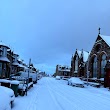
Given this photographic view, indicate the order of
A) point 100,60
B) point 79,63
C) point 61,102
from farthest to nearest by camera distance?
1. point 79,63
2. point 100,60
3. point 61,102

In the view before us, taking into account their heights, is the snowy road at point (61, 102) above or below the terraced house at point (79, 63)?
below

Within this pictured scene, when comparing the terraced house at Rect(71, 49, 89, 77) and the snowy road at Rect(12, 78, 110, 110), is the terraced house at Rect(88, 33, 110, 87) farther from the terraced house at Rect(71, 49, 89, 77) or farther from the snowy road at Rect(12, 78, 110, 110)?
the snowy road at Rect(12, 78, 110, 110)

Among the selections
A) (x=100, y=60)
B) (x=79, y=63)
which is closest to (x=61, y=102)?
(x=100, y=60)

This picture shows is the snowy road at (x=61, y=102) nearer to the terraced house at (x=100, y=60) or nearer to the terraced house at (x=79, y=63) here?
the terraced house at (x=100, y=60)

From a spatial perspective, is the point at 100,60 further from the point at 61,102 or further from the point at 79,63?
the point at 61,102

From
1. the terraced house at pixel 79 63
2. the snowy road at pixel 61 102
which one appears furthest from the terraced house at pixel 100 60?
the snowy road at pixel 61 102

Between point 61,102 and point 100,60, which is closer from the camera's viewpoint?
point 61,102

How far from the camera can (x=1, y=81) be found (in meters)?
19.1

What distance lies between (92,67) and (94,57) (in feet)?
7.68

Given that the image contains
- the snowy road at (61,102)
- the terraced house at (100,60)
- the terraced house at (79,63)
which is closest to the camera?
the snowy road at (61,102)

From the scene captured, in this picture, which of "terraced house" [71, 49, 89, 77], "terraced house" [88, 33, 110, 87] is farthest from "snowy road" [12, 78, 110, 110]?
"terraced house" [71, 49, 89, 77]

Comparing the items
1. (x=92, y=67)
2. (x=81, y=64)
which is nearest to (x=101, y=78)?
(x=92, y=67)

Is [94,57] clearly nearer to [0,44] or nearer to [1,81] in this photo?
[0,44]

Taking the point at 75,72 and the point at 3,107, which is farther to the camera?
the point at 75,72
